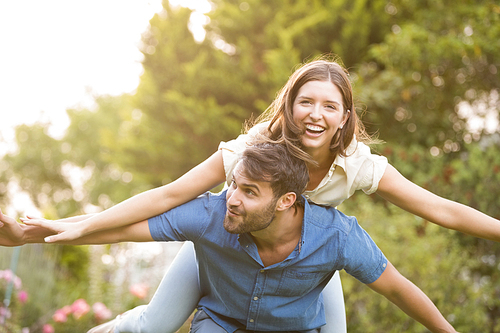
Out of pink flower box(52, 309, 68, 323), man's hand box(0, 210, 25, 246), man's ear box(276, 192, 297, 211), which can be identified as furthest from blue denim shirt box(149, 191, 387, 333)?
pink flower box(52, 309, 68, 323)

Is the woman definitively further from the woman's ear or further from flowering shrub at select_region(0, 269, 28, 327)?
flowering shrub at select_region(0, 269, 28, 327)

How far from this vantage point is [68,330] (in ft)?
17.2

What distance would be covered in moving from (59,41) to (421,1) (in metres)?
19.4

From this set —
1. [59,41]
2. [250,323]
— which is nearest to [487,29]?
[250,323]

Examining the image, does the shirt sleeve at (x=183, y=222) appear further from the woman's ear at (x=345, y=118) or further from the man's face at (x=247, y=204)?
the woman's ear at (x=345, y=118)

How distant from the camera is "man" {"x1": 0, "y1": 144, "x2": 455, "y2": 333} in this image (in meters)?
2.50

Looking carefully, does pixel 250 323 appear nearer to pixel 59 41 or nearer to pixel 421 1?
pixel 421 1

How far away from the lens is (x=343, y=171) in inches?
117

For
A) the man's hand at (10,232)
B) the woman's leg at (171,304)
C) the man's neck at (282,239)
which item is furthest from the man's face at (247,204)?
the man's hand at (10,232)

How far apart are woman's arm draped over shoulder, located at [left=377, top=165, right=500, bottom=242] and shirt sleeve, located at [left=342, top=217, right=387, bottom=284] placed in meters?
0.33

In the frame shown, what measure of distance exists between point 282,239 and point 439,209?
3.10 ft

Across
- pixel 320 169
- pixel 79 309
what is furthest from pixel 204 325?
pixel 79 309

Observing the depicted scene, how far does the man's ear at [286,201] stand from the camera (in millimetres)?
2523

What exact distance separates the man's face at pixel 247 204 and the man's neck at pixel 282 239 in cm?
19
